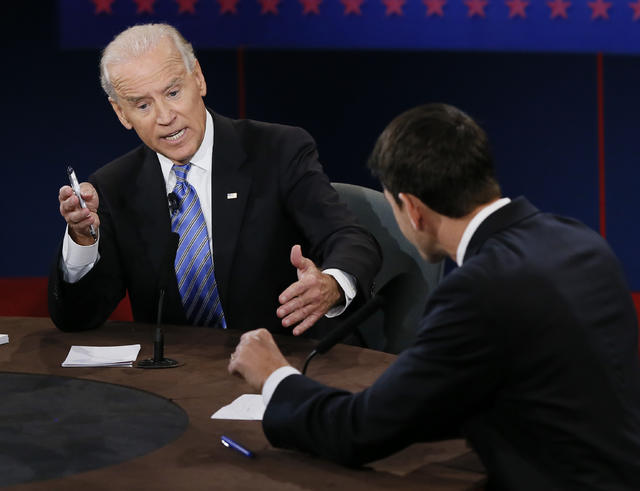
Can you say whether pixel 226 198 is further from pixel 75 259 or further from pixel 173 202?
pixel 75 259

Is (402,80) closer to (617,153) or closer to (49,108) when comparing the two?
(617,153)

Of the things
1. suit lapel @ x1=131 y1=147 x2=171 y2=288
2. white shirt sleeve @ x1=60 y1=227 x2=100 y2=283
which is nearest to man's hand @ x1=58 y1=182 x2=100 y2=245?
white shirt sleeve @ x1=60 y1=227 x2=100 y2=283

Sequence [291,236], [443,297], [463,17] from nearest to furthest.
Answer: [443,297] < [291,236] < [463,17]

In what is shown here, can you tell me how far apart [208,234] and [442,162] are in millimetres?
1184

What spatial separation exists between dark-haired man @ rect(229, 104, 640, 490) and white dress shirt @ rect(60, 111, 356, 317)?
81 centimetres

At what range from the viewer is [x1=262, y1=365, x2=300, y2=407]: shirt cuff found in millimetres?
1524

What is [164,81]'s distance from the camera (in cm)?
Answer: 252

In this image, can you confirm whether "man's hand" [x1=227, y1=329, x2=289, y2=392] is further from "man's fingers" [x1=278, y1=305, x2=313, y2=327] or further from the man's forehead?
the man's forehead

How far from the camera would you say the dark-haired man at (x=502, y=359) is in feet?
4.31

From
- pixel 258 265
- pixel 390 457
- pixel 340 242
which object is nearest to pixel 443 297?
pixel 390 457

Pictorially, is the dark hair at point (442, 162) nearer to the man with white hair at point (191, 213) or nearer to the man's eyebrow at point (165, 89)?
the man with white hair at point (191, 213)

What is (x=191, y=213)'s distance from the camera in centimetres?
253

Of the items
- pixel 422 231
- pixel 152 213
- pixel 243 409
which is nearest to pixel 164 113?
pixel 152 213

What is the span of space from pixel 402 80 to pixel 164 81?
2422 mm
